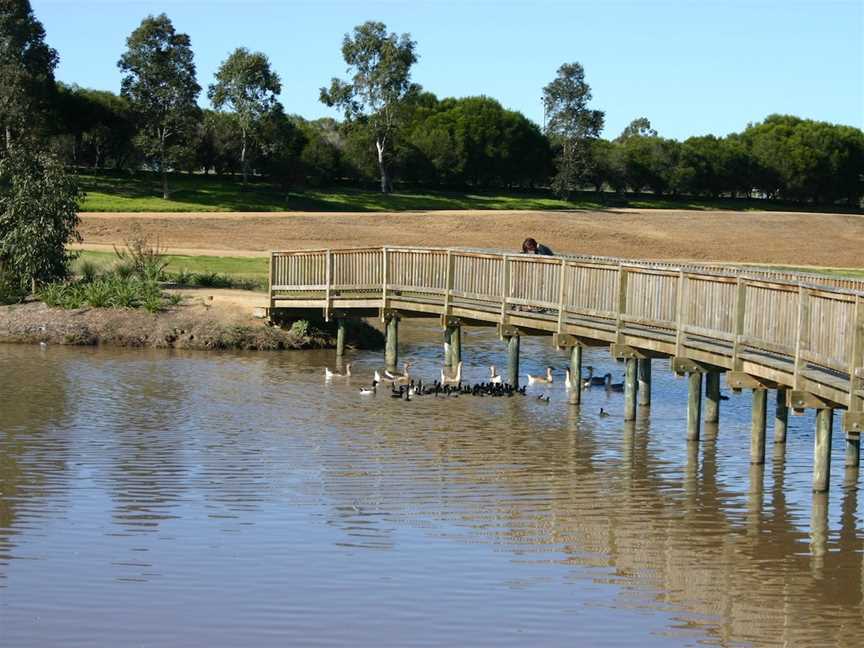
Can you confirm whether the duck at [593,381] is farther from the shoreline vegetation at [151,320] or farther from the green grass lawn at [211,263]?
the green grass lawn at [211,263]

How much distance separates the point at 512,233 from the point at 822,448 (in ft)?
174

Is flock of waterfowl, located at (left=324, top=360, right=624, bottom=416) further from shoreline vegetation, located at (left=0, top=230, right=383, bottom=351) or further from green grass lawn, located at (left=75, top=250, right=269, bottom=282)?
green grass lawn, located at (left=75, top=250, right=269, bottom=282)

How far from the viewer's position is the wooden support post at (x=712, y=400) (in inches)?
985

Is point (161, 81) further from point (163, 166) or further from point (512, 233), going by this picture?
point (512, 233)

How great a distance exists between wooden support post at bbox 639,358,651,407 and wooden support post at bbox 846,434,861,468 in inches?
279

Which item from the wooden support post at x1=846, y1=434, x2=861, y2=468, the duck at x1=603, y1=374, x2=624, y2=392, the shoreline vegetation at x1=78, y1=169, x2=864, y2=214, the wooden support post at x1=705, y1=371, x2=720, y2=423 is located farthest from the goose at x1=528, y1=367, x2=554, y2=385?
the shoreline vegetation at x1=78, y1=169, x2=864, y2=214

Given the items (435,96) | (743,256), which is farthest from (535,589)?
(435,96)

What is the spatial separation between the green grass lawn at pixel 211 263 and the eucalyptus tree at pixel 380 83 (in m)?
46.0

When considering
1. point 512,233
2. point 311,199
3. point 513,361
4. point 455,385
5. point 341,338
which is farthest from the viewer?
point 311,199

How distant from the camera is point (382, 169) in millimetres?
96500

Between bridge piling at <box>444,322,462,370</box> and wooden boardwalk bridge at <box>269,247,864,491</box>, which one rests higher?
wooden boardwalk bridge at <box>269,247,864,491</box>

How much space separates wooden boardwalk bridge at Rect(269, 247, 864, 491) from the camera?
1836 centimetres

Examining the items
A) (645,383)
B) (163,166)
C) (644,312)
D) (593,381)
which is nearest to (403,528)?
(644,312)

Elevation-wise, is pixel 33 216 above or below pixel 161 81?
below
